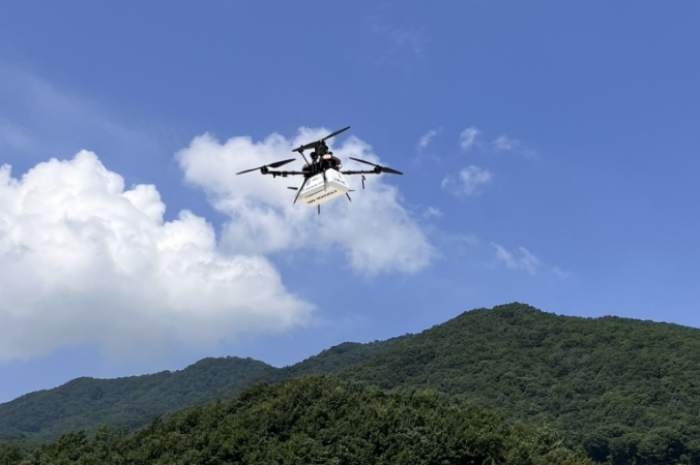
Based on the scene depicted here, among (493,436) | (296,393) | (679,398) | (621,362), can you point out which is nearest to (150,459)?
(296,393)

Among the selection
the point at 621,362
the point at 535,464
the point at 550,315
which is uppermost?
the point at 550,315

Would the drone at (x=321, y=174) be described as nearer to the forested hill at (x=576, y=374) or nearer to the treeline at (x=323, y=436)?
the treeline at (x=323, y=436)

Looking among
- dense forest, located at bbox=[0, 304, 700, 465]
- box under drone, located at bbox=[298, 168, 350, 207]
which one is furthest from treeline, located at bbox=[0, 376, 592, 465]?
dense forest, located at bbox=[0, 304, 700, 465]

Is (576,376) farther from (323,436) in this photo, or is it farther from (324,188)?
(324,188)

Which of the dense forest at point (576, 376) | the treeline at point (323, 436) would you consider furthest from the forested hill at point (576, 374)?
the treeline at point (323, 436)

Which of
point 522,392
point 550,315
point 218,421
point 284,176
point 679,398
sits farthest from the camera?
point 550,315

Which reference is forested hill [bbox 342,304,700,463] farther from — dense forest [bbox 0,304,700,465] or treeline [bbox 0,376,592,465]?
treeline [bbox 0,376,592,465]

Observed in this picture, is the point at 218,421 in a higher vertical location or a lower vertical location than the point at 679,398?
lower

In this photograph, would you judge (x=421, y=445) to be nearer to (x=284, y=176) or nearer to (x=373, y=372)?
(x=284, y=176)
